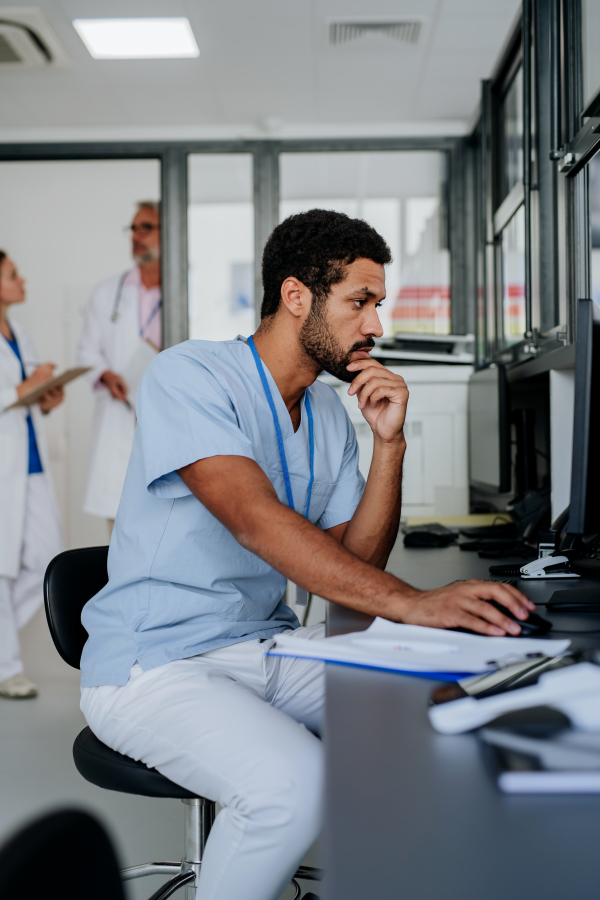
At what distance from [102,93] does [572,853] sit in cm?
375

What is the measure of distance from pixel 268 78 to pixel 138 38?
1.99 ft

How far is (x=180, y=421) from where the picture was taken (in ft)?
3.57

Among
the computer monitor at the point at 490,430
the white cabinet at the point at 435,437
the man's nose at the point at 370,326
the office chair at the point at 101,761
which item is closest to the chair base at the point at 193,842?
the office chair at the point at 101,761

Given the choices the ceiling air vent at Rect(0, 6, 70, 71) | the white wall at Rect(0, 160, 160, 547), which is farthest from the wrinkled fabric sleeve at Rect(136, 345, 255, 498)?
the white wall at Rect(0, 160, 160, 547)

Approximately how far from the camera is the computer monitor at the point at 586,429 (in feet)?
2.93

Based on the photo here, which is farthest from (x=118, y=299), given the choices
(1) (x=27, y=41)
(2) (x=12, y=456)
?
(1) (x=27, y=41)

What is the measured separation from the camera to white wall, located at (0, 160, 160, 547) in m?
5.17

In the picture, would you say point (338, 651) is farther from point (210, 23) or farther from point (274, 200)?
point (274, 200)

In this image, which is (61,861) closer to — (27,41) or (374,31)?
(374,31)

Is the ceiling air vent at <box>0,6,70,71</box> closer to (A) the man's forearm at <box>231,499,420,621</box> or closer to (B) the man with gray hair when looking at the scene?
(B) the man with gray hair

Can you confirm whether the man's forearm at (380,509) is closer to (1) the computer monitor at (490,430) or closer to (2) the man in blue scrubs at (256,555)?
(2) the man in blue scrubs at (256,555)

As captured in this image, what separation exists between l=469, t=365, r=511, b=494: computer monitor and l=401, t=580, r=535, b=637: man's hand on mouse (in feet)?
3.67

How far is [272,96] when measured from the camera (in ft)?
11.5

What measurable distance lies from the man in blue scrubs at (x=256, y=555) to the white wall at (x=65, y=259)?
4.09 metres
